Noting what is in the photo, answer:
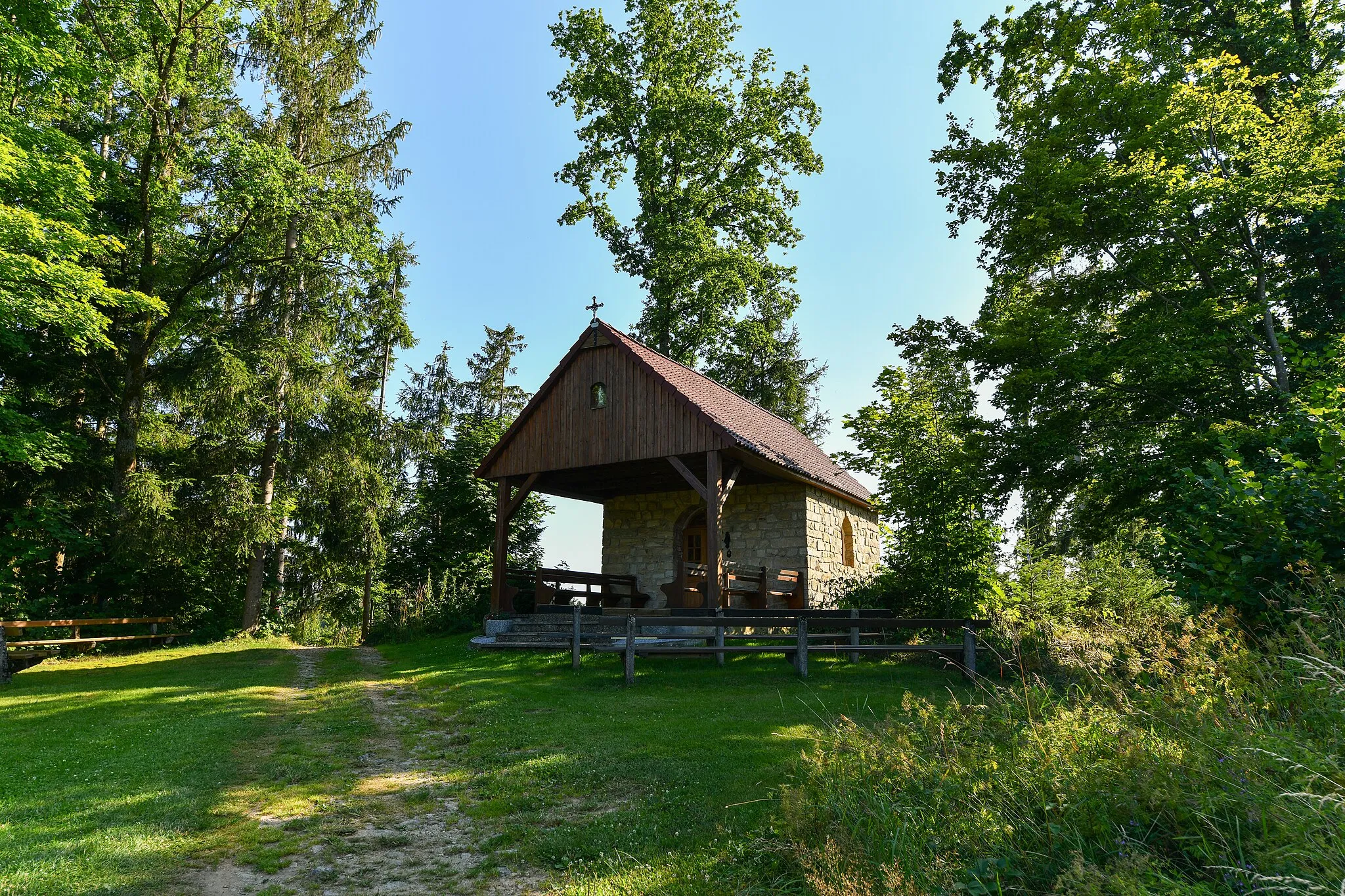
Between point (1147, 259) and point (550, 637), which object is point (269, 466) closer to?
point (550, 637)

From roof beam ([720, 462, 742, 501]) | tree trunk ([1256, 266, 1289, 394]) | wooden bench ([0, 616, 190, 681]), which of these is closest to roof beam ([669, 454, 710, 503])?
roof beam ([720, 462, 742, 501])

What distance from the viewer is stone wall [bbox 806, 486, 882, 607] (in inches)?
675

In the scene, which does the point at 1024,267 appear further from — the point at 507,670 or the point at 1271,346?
the point at 507,670

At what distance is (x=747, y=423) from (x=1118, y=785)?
14257 millimetres

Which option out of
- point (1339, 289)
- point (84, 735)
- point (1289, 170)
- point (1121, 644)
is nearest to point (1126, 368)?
point (1289, 170)

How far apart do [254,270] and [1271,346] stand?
22316 mm

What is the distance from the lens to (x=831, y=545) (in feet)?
60.4

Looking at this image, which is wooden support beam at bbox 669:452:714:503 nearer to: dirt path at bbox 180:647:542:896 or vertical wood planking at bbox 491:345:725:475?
vertical wood planking at bbox 491:345:725:475

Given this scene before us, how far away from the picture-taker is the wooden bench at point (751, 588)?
52.4 ft

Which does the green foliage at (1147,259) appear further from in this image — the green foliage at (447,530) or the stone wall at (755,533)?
the green foliage at (447,530)

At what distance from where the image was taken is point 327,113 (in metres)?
20.9

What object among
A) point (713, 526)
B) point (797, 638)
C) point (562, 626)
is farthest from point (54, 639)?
point (797, 638)

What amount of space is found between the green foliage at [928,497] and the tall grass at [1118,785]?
7.91 meters

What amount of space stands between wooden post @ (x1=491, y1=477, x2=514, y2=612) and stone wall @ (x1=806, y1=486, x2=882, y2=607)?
6.70 meters
